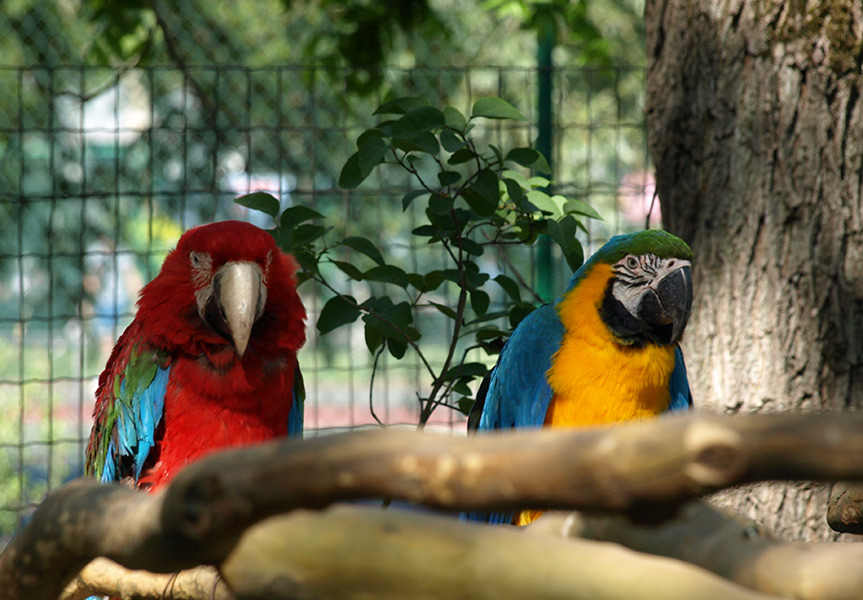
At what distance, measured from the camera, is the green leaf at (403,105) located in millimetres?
1984

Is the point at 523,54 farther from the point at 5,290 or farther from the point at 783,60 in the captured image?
the point at 783,60

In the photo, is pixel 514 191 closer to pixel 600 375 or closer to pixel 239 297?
pixel 600 375

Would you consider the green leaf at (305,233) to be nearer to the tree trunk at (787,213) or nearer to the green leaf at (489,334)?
the green leaf at (489,334)

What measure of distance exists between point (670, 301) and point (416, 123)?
75 cm

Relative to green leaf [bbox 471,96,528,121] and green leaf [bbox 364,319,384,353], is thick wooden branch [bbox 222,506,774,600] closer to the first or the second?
green leaf [bbox 471,96,528,121]

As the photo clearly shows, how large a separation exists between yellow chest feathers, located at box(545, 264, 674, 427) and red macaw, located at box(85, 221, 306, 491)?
0.68m

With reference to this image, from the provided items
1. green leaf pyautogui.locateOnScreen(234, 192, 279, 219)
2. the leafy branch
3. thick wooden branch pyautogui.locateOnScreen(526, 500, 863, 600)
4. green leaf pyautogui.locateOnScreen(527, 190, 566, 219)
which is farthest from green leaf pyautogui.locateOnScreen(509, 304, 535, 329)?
thick wooden branch pyautogui.locateOnScreen(526, 500, 863, 600)

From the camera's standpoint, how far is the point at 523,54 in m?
9.03

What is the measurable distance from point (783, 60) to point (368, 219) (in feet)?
13.6

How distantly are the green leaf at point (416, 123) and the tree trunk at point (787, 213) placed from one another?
86 centimetres

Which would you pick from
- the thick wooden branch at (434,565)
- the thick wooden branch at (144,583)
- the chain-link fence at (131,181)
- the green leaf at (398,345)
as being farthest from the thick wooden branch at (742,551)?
the chain-link fence at (131,181)

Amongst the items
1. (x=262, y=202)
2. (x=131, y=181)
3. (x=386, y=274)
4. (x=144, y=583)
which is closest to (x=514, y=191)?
(x=386, y=274)

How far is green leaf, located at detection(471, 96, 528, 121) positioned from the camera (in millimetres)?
1932

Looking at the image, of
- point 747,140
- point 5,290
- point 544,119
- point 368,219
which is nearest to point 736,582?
point 747,140
